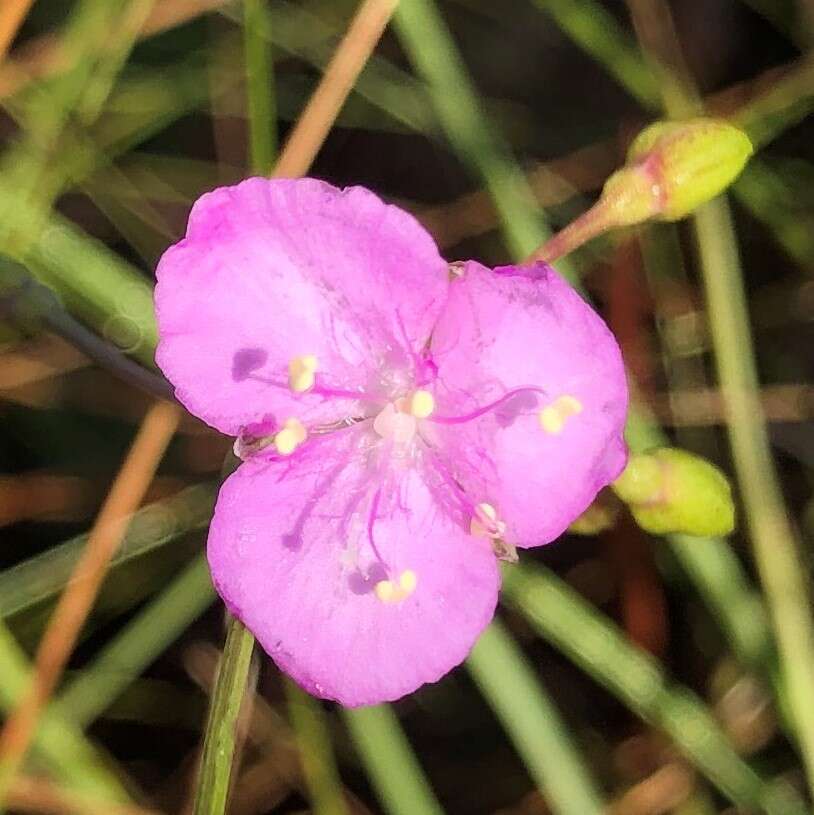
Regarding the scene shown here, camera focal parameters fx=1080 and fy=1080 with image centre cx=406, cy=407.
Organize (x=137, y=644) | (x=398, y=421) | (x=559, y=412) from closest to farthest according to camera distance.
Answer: (x=559, y=412), (x=398, y=421), (x=137, y=644)

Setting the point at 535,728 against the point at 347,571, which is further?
the point at 535,728

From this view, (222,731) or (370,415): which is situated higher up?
(370,415)

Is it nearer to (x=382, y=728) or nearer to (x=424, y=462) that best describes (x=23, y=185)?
(x=424, y=462)

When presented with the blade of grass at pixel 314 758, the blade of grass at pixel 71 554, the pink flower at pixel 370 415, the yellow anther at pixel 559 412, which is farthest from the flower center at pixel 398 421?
the blade of grass at pixel 314 758

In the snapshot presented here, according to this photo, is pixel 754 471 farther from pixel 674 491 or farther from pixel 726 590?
pixel 674 491

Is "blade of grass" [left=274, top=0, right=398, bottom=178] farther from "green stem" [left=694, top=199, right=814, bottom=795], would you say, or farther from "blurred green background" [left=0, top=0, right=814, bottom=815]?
"green stem" [left=694, top=199, right=814, bottom=795]

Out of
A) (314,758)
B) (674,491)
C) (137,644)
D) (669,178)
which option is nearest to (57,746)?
(137,644)
